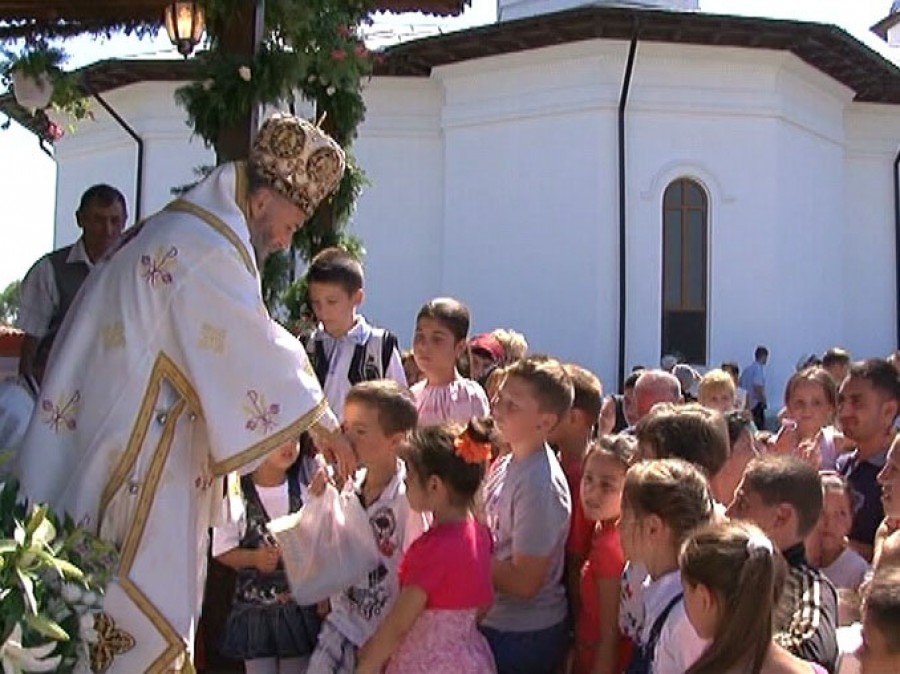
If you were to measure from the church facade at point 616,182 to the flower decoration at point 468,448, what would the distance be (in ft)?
45.5

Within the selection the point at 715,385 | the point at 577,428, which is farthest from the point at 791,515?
the point at 715,385

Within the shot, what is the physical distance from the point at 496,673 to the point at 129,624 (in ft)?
4.13

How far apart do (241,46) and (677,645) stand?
407 centimetres

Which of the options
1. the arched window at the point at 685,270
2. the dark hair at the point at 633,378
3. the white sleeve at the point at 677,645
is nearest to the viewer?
the white sleeve at the point at 677,645

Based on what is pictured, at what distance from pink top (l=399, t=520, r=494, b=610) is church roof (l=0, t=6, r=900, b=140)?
14.4 m

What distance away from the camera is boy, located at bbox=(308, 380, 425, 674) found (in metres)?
4.52

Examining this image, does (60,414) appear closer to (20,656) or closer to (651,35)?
(20,656)

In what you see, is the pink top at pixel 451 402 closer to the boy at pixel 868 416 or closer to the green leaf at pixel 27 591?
the boy at pixel 868 416

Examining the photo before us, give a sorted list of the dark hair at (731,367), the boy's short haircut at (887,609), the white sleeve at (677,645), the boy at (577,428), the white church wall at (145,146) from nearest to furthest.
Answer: the boy's short haircut at (887,609) → the white sleeve at (677,645) → the boy at (577,428) → the dark hair at (731,367) → the white church wall at (145,146)

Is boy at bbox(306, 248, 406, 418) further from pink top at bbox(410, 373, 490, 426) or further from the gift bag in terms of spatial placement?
the gift bag

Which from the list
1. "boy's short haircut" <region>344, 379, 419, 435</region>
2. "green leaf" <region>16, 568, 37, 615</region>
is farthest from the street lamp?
"green leaf" <region>16, 568, 37, 615</region>

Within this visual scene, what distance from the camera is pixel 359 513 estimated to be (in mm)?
4547

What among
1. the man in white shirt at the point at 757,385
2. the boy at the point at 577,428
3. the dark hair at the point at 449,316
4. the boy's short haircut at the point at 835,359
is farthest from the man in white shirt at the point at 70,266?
the man in white shirt at the point at 757,385

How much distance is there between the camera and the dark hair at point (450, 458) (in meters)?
4.24
